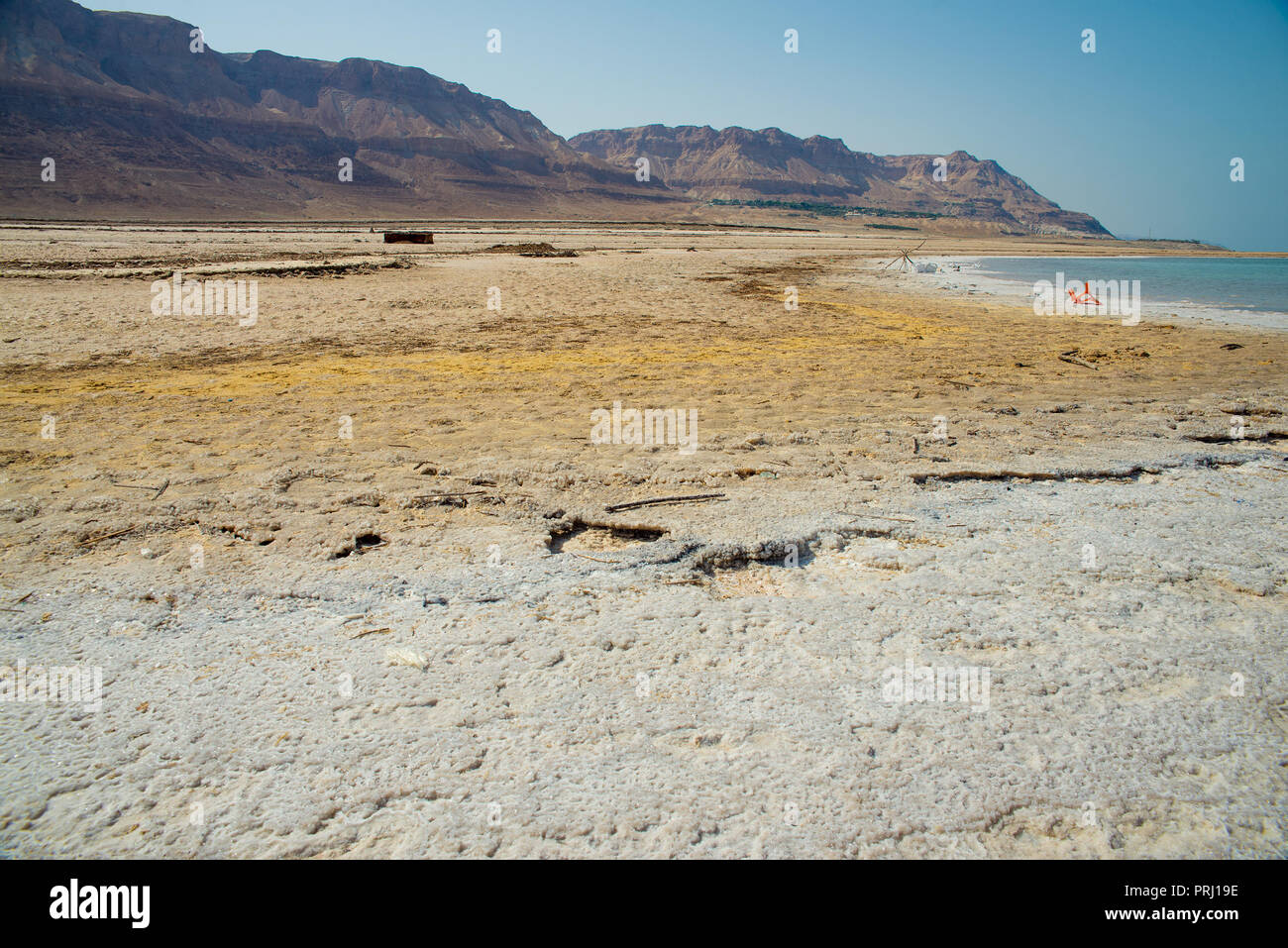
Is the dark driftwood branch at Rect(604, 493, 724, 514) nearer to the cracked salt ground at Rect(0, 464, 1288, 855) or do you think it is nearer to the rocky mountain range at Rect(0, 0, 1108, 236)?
the cracked salt ground at Rect(0, 464, 1288, 855)

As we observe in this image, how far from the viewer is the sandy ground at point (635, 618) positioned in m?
2.04

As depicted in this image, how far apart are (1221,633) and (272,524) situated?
14.9 feet

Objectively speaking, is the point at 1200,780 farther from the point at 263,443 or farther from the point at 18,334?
the point at 18,334

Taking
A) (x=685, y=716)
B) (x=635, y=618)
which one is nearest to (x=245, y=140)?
(x=635, y=618)

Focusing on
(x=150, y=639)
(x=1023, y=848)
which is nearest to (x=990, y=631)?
(x=1023, y=848)

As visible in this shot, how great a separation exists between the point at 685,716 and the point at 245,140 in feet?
369

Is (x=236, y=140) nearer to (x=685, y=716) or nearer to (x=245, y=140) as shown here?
(x=245, y=140)

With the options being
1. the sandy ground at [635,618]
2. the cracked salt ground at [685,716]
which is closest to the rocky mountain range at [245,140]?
the sandy ground at [635,618]

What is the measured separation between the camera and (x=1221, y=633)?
297 cm

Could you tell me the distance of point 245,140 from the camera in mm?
91750

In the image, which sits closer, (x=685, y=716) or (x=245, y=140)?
(x=685, y=716)

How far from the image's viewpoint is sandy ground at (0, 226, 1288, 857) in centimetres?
204

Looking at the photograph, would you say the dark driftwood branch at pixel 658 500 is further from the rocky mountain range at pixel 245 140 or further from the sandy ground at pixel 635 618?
the rocky mountain range at pixel 245 140

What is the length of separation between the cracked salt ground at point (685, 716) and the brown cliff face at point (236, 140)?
228 feet
